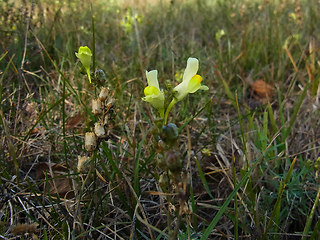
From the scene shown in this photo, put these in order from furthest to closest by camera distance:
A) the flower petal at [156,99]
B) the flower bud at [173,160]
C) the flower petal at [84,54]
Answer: the flower petal at [84,54] < the flower petal at [156,99] < the flower bud at [173,160]

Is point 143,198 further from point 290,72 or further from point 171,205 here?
point 290,72

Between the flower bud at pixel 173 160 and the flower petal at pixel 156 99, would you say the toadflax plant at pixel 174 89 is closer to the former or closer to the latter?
the flower petal at pixel 156 99

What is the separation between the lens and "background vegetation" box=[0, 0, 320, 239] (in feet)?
3.06

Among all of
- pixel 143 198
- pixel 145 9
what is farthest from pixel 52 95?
pixel 145 9

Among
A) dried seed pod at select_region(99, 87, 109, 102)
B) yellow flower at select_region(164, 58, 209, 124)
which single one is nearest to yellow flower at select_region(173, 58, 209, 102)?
yellow flower at select_region(164, 58, 209, 124)

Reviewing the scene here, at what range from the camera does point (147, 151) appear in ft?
4.47

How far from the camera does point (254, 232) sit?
3.14 ft

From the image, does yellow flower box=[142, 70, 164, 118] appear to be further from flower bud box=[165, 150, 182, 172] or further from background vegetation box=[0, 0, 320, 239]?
flower bud box=[165, 150, 182, 172]

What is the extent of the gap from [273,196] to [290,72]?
1491 mm

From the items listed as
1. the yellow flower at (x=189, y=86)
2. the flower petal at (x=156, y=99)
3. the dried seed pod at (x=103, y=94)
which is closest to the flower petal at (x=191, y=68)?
the yellow flower at (x=189, y=86)

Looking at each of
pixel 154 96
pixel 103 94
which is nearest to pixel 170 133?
pixel 154 96

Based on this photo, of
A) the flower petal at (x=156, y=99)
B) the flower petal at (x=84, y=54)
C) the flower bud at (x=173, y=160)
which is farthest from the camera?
the flower petal at (x=84, y=54)

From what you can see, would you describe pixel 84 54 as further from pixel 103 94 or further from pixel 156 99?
pixel 156 99

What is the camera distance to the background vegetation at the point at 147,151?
93 centimetres
